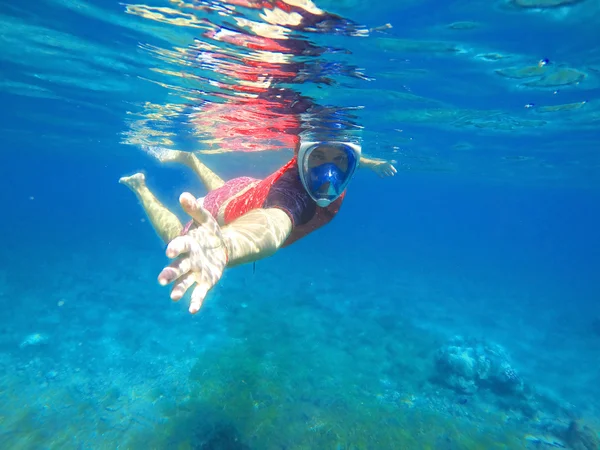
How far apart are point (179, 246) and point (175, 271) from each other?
0.61ft

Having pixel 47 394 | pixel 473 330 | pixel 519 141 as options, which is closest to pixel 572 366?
pixel 473 330

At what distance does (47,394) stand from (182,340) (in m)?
4.96

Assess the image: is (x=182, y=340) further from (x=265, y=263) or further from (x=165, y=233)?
(x=265, y=263)

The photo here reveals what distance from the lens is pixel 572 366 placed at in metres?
18.4

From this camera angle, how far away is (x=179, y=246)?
238 cm

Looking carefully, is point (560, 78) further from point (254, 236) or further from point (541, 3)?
point (254, 236)

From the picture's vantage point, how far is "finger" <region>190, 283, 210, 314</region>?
87.4 inches

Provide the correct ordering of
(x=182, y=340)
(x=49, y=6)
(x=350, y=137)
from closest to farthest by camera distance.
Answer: (x=49, y=6)
(x=182, y=340)
(x=350, y=137)

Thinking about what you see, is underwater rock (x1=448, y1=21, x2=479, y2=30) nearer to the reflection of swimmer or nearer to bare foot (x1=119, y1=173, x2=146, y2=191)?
the reflection of swimmer

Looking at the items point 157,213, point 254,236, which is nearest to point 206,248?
point 254,236

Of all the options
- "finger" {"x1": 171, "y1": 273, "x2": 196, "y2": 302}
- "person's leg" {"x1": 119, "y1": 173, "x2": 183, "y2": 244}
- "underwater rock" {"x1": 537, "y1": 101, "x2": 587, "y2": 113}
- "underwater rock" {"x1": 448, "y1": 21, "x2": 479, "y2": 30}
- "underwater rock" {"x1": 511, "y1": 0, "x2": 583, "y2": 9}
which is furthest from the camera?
"underwater rock" {"x1": 537, "y1": 101, "x2": 587, "y2": 113}

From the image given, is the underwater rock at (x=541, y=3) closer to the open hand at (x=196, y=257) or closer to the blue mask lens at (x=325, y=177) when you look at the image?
the blue mask lens at (x=325, y=177)

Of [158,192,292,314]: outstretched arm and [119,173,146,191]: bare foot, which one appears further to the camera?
[119,173,146,191]: bare foot

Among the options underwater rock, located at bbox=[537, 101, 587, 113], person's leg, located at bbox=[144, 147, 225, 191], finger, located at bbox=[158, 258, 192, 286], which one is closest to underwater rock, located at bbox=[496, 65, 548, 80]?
underwater rock, located at bbox=[537, 101, 587, 113]
